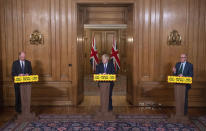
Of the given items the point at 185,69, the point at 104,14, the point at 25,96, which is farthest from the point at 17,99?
the point at 185,69

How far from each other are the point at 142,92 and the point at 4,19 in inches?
184

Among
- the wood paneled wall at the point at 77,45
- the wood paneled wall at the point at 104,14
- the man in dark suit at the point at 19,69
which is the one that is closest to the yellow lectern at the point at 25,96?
the man in dark suit at the point at 19,69

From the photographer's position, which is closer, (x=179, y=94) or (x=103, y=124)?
(x=103, y=124)

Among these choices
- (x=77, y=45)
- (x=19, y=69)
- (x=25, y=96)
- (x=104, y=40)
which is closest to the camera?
(x=25, y=96)

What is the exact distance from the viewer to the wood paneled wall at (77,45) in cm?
625

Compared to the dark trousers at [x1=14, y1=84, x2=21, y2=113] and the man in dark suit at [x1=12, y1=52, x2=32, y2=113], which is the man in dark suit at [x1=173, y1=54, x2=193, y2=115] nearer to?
the man in dark suit at [x1=12, y1=52, x2=32, y2=113]

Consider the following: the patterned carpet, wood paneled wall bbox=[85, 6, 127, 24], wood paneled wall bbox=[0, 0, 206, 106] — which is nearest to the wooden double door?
wood paneled wall bbox=[85, 6, 127, 24]

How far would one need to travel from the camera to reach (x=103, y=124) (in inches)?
189

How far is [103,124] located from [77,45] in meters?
2.65

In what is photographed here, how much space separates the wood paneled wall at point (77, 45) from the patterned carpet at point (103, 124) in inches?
49.4

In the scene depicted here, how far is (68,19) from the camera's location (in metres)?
6.30

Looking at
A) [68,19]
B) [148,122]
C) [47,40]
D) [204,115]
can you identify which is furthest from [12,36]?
[204,115]

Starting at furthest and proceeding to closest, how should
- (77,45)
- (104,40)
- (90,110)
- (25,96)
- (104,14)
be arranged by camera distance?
1. (104,40)
2. (104,14)
3. (77,45)
4. (90,110)
5. (25,96)

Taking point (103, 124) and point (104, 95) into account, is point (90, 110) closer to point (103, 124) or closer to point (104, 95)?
point (104, 95)
